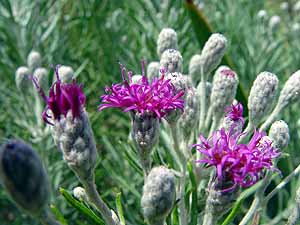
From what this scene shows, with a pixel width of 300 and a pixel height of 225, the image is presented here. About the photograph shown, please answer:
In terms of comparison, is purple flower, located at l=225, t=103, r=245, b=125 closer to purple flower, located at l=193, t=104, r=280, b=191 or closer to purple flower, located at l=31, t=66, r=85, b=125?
purple flower, located at l=193, t=104, r=280, b=191

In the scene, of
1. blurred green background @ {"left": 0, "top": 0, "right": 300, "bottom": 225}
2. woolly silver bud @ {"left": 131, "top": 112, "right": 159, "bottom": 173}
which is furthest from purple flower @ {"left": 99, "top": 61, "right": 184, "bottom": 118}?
blurred green background @ {"left": 0, "top": 0, "right": 300, "bottom": 225}

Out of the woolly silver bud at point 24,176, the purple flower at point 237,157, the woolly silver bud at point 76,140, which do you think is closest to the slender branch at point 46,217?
the woolly silver bud at point 24,176

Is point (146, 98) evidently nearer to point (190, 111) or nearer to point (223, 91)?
point (190, 111)

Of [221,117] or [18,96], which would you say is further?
[18,96]

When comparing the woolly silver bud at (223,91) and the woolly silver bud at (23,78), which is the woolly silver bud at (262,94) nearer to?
the woolly silver bud at (223,91)

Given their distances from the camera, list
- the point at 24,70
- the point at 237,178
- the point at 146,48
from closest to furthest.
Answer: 1. the point at 237,178
2. the point at 24,70
3. the point at 146,48

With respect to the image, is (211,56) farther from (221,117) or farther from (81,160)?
(81,160)

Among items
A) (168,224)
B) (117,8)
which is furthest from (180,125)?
(117,8)
